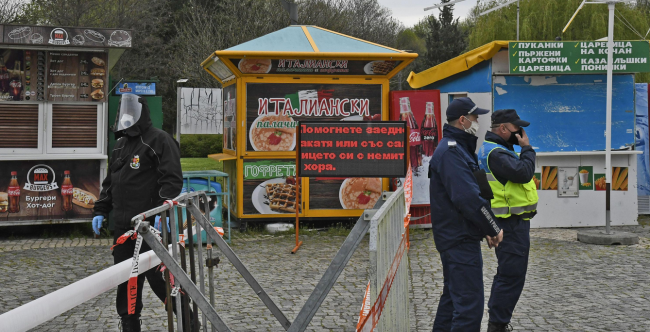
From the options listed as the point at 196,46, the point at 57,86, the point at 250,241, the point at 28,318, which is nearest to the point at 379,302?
the point at 28,318

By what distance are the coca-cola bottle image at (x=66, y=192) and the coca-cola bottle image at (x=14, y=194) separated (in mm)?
640

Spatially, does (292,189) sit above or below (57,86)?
below

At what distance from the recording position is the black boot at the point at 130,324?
16.1 feet

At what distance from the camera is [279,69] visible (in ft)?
35.7

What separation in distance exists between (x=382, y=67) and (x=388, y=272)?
729 centimetres

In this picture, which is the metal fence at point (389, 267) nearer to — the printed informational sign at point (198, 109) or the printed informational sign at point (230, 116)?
the printed informational sign at point (230, 116)

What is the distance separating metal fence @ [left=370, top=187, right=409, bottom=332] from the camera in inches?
137

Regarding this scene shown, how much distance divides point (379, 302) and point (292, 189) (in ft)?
24.3

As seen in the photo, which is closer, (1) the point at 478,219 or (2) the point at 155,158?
(1) the point at 478,219

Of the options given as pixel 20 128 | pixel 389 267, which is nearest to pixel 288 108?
pixel 20 128

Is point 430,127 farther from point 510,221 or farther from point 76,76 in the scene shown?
point 510,221

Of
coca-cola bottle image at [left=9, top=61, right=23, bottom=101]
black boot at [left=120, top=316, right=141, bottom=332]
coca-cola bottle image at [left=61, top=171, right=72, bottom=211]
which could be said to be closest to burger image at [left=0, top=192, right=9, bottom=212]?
coca-cola bottle image at [left=61, top=171, right=72, bottom=211]

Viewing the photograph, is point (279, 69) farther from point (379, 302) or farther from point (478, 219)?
point (379, 302)

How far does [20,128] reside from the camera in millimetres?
10359
